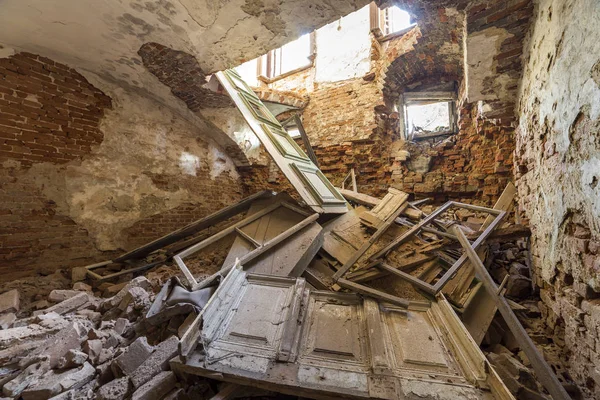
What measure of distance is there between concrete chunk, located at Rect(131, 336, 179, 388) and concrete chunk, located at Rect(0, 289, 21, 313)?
2.02 meters

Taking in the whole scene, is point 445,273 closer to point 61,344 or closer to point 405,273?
point 405,273

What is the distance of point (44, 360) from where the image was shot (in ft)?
6.03

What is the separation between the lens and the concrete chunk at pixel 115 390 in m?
1.56

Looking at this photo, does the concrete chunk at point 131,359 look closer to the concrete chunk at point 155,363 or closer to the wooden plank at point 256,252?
the concrete chunk at point 155,363

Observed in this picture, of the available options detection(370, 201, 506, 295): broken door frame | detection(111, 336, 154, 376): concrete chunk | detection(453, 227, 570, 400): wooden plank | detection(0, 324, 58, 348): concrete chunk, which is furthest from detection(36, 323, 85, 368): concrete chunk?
detection(453, 227, 570, 400): wooden plank

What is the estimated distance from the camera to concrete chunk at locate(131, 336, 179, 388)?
1635 millimetres

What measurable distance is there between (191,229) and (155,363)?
2.67 metres

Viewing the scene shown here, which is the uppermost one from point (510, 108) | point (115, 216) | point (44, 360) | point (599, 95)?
point (510, 108)

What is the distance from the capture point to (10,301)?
264 centimetres

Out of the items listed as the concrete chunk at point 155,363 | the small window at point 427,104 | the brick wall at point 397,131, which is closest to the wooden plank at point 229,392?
the concrete chunk at point 155,363

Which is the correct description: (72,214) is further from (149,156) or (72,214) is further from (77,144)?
(149,156)

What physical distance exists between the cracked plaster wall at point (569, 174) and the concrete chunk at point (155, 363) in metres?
2.73

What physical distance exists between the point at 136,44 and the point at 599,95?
4745 mm

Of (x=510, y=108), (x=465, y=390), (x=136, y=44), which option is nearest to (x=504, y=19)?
(x=510, y=108)
